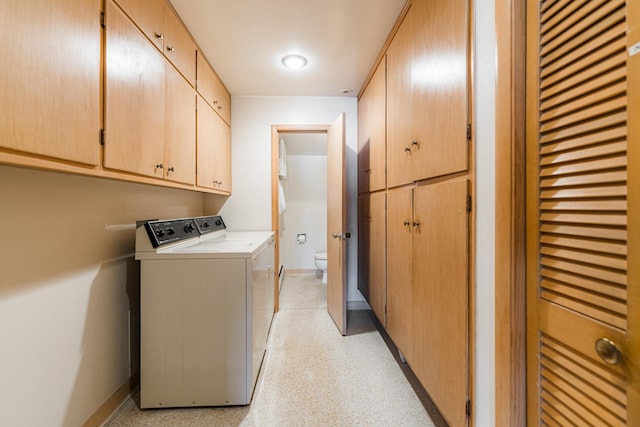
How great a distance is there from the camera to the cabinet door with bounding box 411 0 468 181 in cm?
100

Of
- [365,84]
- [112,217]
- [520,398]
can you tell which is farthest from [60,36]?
[365,84]

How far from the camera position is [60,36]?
82cm

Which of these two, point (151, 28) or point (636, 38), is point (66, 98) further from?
point (636, 38)

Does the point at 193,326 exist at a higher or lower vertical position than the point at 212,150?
lower

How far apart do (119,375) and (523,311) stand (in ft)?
6.46

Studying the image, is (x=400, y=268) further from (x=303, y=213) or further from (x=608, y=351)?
(x=303, y=213)

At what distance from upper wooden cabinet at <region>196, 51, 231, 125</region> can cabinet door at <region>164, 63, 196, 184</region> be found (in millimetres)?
218

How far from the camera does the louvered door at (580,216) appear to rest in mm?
552

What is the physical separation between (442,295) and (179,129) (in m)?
1.77

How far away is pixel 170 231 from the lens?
1595 mm

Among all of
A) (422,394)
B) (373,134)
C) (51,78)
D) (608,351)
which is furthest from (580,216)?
(373,134)

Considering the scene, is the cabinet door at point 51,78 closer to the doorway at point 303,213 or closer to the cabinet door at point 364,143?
the cabinet door at point 364,143

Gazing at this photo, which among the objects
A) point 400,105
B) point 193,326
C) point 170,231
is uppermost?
point 400,105

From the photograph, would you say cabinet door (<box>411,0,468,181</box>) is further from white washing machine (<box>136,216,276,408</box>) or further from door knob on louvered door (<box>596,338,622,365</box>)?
white washing machine (<box>136,216,276,408</box>)
